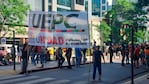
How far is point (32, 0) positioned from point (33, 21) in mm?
42418

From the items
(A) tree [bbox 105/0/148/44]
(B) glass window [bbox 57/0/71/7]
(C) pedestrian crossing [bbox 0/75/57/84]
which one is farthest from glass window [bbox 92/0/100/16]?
(C) pedestrian crossing [bbox 0/75/57/84]

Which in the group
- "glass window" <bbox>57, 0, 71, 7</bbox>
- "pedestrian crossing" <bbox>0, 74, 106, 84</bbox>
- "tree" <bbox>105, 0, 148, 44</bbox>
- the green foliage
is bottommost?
"pedestrian crossing" <bbox>0, 74, 106, 84</bbox>

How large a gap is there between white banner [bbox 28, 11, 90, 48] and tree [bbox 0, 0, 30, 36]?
82.3ft

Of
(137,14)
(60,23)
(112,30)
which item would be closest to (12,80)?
(60,23)

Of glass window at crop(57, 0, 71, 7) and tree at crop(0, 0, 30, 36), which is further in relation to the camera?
glass window at crop(57, 0, 71, 7)

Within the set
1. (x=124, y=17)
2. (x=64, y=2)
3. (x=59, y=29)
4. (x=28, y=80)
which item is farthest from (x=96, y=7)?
(x=59, y=29)

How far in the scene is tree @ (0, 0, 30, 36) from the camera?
41.4 m

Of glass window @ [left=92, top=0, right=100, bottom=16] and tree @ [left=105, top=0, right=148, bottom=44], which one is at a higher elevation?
glass window @ [left=92, top=0, right=100, bottom=16]

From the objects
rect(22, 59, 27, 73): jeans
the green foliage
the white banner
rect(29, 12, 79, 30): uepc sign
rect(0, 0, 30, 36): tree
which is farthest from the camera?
the green foliage

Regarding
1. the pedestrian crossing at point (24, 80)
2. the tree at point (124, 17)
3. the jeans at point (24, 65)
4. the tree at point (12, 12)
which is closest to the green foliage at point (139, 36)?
the tree at point (124, 17)

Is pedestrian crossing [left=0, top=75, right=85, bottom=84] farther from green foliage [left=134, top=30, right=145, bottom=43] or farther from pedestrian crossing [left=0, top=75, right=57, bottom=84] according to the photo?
green foliage [left=134, top=30, right=145, bottom=43]

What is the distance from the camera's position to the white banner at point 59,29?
15.4 meters

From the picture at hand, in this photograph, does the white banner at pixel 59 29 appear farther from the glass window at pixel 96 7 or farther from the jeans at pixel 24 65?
the glass window at pixel 96 7

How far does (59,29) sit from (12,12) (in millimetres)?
26372
